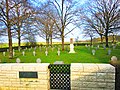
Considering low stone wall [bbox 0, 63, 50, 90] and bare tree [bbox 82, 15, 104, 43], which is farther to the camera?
bare tree [bbox 82, 15, 104, 43]

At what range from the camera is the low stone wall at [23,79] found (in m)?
5.93

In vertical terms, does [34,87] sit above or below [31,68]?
below

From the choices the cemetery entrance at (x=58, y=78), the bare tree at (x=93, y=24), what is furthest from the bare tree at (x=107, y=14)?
the cemetery entrance at (x=58, y=78)

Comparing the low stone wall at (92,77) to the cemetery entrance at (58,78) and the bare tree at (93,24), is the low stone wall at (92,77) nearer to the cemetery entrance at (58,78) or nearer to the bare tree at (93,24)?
the cemetery entrance at (58,78)

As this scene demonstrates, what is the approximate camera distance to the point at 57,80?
6.37 meters

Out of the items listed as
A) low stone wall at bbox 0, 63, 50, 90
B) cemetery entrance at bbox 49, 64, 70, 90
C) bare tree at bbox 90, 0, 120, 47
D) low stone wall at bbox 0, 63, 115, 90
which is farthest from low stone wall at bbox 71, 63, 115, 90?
bare tree at bbox 90, 0, 120, 47

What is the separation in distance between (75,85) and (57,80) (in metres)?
0.85

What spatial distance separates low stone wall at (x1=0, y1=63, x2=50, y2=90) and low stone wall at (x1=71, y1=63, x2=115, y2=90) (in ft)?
3.25

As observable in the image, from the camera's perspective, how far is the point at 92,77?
5.70 metres

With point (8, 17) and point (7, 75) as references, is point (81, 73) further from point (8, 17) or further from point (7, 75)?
point (8, 17)

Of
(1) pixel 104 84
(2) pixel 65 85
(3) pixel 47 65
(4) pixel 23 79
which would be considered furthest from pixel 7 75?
(1) pixel 104 84

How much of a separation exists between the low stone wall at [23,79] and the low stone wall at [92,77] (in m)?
0.99

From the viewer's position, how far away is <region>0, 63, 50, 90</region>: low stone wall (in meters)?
5.93

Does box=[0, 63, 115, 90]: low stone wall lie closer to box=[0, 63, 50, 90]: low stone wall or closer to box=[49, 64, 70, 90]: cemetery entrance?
box=[0, 63, 50, 90]: low stone wall
